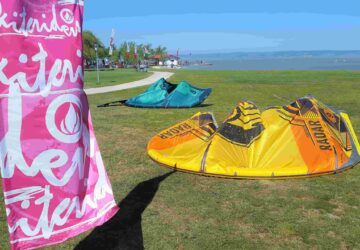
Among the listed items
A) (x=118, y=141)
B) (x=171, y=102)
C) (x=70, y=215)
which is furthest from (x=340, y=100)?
(x=70, y=215)

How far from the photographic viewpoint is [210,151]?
821 centimetres

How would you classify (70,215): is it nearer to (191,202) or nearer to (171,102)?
(191,202)

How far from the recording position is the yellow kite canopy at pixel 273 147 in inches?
316

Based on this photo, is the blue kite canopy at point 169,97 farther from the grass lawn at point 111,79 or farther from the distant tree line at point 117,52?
the distant tree line at point 117,52

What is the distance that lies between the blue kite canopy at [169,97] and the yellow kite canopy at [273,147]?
9388mm

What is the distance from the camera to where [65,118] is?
3721mm

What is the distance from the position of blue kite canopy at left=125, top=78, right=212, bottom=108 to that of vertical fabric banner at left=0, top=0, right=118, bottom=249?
14566mm

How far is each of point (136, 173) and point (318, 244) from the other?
13.6ft

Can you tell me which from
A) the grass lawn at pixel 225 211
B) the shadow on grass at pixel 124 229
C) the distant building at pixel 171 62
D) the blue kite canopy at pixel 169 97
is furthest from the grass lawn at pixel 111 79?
the distant building at pixel 171 62

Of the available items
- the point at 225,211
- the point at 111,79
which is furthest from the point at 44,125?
the point at 111,79

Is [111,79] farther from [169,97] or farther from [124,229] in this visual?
[124,229]

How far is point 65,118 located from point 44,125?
0.19 meters

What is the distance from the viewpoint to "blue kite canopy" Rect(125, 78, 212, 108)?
60.6ft

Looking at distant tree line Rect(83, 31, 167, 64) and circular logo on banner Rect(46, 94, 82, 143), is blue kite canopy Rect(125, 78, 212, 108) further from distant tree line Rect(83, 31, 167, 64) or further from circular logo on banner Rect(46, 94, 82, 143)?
distant tree line Rect(83, 31, 167, 64)
